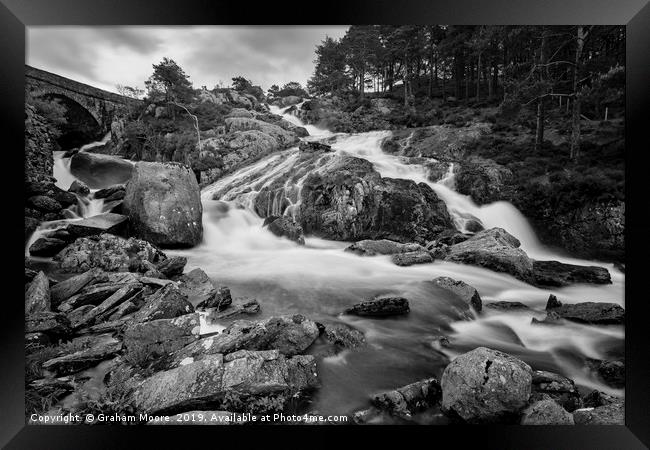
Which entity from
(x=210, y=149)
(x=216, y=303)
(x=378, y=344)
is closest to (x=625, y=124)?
(x=378, y=344)

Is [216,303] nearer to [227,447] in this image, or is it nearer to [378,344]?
[227,447]

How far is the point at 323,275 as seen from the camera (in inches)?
187

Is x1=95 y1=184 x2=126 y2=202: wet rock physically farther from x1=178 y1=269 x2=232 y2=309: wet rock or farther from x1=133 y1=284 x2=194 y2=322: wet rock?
x1=133 y1=284 x2=194 y2=322: wet rock

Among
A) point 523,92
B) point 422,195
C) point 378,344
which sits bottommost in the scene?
point 378,344

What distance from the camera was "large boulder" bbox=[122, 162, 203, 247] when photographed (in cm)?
558

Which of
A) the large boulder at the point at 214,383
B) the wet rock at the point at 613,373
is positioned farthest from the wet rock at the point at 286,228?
the wet rock at the point at 613,373

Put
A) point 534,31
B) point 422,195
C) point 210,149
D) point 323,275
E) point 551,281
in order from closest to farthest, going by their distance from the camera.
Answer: point 534,31, point 551,281, point 323,275, point 422,195, point 210,149

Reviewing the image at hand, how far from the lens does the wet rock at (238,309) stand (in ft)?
12.2

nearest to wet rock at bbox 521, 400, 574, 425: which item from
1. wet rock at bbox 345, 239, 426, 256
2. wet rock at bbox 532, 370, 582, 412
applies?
wet rock at bbox 532, 370, 582, 412

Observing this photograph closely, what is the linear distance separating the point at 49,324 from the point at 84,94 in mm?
4635

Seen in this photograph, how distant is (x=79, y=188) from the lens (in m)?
6.09

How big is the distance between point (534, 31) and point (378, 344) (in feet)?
16.4

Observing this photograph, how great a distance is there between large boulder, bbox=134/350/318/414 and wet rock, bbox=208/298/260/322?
107 cm
